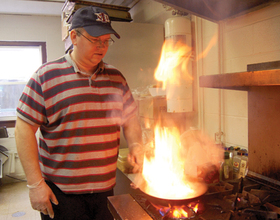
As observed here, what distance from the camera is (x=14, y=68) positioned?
4.38 meters

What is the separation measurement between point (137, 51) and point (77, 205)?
174cm

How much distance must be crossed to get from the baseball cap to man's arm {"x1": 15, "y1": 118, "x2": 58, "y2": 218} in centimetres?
60

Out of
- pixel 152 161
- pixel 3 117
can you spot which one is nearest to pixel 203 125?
pixel 152 161

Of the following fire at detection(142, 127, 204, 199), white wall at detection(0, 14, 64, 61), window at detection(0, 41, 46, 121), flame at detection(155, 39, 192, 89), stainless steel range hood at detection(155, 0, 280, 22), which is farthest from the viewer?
window at detection(0, 41, 46, 121)

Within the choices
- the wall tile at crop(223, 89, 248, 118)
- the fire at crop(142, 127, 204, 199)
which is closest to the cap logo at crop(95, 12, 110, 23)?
the fire at crop(142, 127, 204, 199)

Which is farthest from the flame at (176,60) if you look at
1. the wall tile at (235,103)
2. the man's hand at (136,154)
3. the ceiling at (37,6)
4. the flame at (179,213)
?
the ceiling at (37,6)

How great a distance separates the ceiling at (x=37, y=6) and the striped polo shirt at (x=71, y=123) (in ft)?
7.70

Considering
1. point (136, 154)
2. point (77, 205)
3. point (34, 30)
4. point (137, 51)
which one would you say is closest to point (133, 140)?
point (136, 154)

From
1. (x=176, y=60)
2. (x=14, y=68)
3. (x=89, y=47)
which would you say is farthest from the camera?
(x=14, y=68)

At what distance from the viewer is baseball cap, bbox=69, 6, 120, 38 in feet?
4.33

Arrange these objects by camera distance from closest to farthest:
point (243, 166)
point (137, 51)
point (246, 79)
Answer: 1. point (246, 79)
2. point (243, 166)
3. point (137, 51)

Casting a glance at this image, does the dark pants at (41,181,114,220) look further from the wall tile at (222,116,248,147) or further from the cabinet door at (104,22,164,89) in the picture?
the cabinet door at (104,22,164,89)

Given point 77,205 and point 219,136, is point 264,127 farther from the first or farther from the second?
point 77,205

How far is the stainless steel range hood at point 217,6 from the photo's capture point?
58.0 inches
